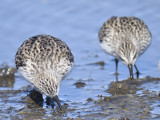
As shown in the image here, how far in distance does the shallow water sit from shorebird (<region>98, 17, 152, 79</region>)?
24.1 inches

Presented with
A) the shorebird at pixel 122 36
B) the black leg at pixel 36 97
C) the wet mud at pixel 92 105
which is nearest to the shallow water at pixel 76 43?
the wet mud at pixel 92 105

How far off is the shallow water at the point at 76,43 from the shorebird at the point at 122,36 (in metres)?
0.61

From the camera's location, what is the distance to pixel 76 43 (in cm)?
1398

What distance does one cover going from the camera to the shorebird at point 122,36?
11.6 meters

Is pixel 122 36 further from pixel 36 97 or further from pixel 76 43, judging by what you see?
pixel 36 97

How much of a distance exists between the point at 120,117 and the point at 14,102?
254cm

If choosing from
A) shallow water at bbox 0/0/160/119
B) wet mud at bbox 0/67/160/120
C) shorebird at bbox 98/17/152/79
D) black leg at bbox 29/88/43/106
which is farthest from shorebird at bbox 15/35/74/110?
shorebird at bbox 98/17/152/79

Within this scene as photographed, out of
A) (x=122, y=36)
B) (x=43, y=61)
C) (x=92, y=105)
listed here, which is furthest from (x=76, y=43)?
(x=92, y=105)

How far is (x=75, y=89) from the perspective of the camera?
10.3 metres

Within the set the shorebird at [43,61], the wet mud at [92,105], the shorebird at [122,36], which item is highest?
the shorebird at [122,36]

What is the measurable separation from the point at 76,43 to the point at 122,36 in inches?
91.5

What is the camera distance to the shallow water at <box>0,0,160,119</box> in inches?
352

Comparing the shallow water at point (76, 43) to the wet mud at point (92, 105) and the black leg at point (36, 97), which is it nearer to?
the wet mud at point (92, 105)

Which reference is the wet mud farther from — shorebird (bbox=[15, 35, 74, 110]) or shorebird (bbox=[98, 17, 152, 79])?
shorebird (bbox=[98, 17, 152, 79])
